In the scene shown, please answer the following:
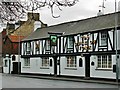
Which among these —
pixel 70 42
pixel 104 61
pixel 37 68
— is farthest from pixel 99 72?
pixel 37 68

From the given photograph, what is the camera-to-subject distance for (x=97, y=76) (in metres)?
41.2

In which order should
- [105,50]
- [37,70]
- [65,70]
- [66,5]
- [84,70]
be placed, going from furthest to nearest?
[37,70] < [65,70] < [84,70] < [105,50] < [66,5]

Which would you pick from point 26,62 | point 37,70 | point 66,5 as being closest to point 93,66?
point 37,70

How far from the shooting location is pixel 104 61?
40344 millimetres

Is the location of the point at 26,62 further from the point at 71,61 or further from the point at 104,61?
the point at 104,61

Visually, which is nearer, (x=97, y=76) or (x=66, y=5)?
(x=66, y=5)

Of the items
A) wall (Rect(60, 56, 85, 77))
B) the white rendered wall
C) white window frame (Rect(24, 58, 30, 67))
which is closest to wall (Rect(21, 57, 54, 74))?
white window frame (Rect(24, 58, 30, 67))

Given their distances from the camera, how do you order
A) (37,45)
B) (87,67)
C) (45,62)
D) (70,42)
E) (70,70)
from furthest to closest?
(37,45), (45,62), (70,42), (70,70), (87,67)

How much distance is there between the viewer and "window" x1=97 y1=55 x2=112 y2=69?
130 ft

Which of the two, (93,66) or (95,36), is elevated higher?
(95,36)

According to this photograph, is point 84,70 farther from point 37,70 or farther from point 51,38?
point 37,70

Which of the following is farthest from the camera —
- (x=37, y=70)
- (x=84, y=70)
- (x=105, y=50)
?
(x=37, y=70)

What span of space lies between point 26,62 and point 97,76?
2119 cm

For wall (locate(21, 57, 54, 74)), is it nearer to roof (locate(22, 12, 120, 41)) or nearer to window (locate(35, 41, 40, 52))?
window (locate(35, 41, 40, 52))
